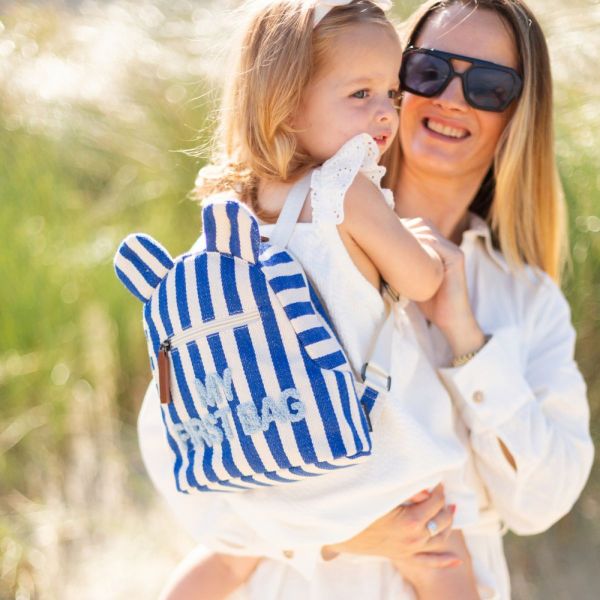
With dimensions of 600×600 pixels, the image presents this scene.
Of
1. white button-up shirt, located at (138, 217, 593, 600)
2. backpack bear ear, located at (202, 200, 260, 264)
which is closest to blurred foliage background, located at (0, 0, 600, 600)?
white button-up shirt, located at (138, 217, 593, 600)

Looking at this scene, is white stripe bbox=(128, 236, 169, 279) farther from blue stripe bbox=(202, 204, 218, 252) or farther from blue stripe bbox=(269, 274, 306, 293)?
blue stripe bbox=(269, 274, 306, 293)

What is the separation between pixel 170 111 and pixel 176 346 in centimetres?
283

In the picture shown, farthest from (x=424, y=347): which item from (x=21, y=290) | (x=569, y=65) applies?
(x=21, y=290)

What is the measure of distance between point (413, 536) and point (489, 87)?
115cm

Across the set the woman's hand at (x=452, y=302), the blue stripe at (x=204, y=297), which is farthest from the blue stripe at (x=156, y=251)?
the woman's hand at (x=452, y=302)

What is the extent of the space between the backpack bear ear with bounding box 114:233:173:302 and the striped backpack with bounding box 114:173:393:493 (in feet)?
0.10

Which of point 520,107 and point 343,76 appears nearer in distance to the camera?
point 343,76

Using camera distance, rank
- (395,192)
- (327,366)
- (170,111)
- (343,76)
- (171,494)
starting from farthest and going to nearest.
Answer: (170,111) < (395,192) < (171,494) < (343,76) < (327,366)

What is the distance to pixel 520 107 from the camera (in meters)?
2.40

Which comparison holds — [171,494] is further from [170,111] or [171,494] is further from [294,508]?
[170,111]

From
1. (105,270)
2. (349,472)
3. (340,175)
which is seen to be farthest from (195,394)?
(105,270)

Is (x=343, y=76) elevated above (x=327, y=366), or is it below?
above

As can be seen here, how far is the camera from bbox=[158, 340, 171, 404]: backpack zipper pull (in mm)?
1788

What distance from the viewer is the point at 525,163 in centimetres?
249
